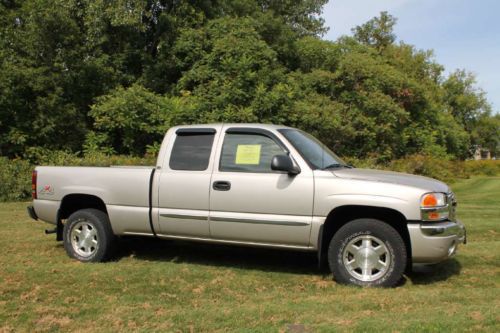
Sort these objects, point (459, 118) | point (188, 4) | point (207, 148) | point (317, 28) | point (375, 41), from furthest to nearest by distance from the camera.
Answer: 1. point (459, 118)
2. point (375, 41)
3. point (317, 28)
4. point (188, 4)
5. point (207, 148)

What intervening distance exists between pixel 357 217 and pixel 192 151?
7.10 ft

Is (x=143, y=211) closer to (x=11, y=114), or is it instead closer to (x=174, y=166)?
(x=174, y=166)

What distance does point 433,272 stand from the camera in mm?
6234

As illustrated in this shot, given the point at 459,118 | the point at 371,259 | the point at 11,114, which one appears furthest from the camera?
the point at 459,118

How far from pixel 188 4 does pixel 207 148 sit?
17.5 metres

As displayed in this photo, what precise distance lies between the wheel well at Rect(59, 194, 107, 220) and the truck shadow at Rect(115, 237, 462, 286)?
2.56ft

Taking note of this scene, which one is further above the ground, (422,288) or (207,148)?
(207,148)

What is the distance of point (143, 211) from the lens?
6520mm

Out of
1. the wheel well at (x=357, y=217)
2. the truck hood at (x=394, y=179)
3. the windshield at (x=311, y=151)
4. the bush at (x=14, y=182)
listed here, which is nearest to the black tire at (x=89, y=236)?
the windshield at (x=311, y=151)

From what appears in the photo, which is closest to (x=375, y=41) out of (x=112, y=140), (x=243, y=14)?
(x=243, y=14)

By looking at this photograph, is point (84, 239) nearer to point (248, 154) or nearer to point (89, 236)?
point (89, 236)

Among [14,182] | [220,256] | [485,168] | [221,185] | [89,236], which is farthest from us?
[485,168]

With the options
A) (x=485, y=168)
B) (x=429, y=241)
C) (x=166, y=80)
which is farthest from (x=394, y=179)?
(x=485, y=168)

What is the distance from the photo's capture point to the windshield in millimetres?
6004
